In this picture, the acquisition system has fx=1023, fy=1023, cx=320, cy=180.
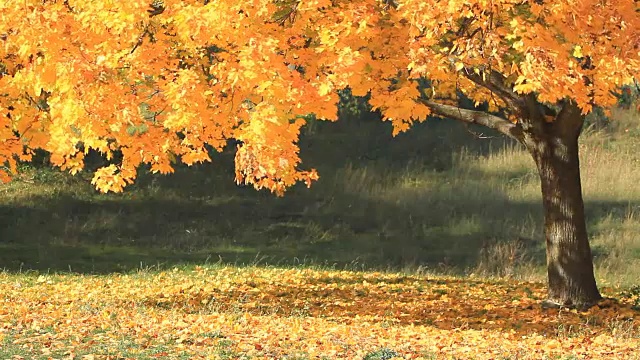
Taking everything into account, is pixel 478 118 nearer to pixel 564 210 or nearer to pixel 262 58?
pixel 564 210

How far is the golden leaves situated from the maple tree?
207 centimetres

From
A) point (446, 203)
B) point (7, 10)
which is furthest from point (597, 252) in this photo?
point (7, 10)

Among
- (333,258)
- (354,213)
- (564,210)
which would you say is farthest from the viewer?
(354,213)

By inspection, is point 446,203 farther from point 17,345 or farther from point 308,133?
point 17,345

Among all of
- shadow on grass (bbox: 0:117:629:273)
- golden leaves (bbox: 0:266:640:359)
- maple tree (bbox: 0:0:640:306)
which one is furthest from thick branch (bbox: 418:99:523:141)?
shadow on grass (bbox: 0:117:629:273)

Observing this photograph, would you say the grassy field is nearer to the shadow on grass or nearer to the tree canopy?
the shadow on grass

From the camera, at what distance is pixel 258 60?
12.1 m

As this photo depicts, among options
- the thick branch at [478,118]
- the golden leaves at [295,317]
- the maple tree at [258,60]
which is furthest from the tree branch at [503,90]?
the golden leaves at [295,317]

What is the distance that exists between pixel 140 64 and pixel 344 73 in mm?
2725

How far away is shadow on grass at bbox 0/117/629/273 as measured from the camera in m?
25.7

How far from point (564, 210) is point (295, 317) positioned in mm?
4989

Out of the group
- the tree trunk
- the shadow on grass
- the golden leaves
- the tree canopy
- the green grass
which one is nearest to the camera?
the golden leaves

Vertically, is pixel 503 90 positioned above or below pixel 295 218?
above

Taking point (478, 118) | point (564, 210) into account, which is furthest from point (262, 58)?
point (564, 210)
